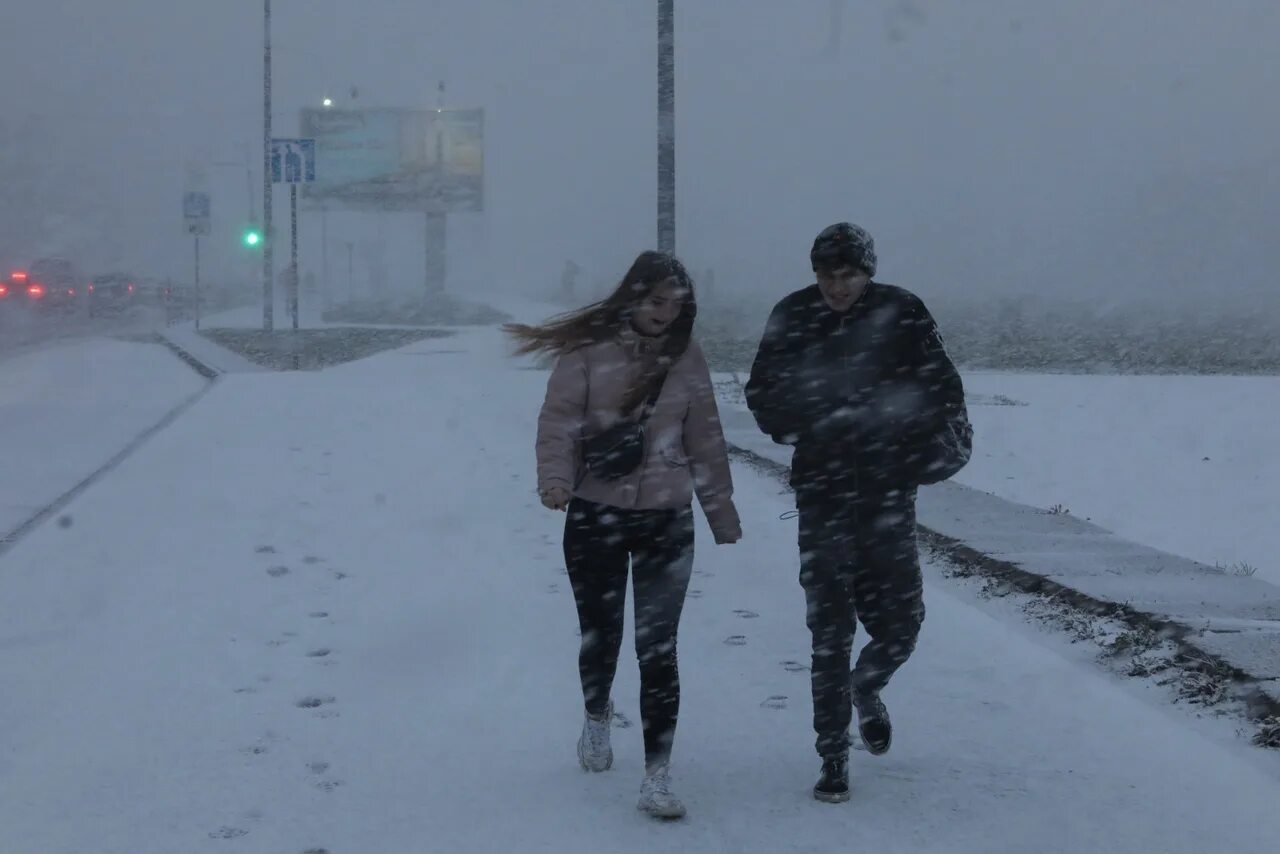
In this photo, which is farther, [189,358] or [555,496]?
[189,358]

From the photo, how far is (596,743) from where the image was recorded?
4.86 meters

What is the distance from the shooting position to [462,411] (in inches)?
712

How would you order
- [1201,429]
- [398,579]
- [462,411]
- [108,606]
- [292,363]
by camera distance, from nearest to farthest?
[108,606] → [398,579] → [1201,429] → [462,411] → [292,363]

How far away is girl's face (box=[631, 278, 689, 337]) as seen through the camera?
4.35 metres

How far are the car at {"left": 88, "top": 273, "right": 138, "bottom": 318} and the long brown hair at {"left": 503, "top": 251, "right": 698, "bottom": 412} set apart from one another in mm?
48314

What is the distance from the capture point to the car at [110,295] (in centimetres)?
4969

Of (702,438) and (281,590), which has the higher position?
(702,438)

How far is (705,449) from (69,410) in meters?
15.2

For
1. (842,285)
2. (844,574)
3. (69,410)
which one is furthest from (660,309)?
(69,410)

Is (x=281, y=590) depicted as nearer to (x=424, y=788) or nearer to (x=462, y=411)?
(x=424, y=788)

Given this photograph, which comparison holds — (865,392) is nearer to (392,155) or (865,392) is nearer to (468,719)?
(468,719)

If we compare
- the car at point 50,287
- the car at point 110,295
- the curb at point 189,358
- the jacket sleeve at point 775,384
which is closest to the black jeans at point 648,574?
the jacket sleeve at point 775,384

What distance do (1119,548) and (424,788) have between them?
5.00 meters

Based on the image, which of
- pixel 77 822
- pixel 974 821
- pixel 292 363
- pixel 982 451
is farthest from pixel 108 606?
pixel 292 363
